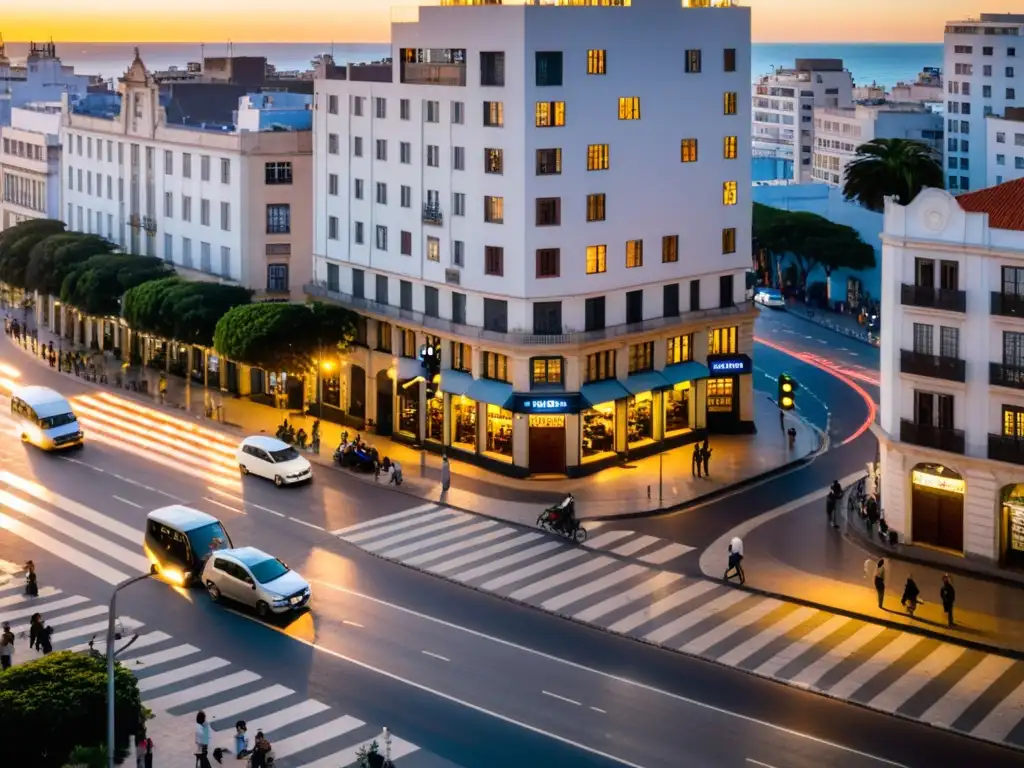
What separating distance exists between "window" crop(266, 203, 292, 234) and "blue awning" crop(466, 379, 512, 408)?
937 inches

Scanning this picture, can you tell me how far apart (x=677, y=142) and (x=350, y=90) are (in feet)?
61.9

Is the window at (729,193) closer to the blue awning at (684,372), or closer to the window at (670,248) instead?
the window at (670,248)

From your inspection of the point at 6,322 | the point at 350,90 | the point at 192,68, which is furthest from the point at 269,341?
the point at 192,68

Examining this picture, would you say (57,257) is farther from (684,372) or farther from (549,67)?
(684,372)

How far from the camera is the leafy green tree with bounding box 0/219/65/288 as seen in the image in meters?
119

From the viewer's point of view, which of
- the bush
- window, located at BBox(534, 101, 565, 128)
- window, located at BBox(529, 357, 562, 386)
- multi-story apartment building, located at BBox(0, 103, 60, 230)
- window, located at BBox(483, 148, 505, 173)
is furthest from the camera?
multi-story apartment building, located at BBox(0, 103, 60, 230)

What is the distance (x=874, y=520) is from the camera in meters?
68.8

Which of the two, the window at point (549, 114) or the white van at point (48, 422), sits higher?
the window at point (549, 114)

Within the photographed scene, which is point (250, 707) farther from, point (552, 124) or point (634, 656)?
point (552, 124)

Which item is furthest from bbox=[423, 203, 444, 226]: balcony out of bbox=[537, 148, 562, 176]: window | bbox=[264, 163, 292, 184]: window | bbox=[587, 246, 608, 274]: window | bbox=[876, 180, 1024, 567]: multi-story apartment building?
bbox=[876, 180, 1024, 567]: multi-story apartment building

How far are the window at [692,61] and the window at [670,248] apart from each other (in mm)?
8676

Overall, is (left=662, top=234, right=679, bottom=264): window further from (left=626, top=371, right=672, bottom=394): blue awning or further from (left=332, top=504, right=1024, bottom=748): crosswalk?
(left=332, top=504, right=1024, bottom=748): crosswalk

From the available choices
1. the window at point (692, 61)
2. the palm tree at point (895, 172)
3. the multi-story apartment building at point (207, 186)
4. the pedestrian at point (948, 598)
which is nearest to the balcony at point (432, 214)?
the window at point (692, 61)

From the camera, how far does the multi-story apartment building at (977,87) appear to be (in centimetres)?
18450
